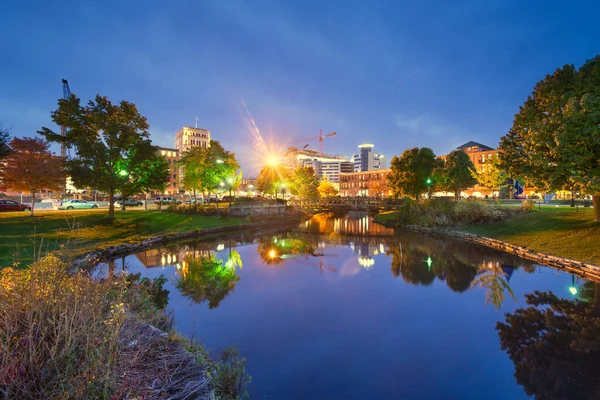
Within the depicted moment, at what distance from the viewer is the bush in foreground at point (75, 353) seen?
196 inches

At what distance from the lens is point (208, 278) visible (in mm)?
20891

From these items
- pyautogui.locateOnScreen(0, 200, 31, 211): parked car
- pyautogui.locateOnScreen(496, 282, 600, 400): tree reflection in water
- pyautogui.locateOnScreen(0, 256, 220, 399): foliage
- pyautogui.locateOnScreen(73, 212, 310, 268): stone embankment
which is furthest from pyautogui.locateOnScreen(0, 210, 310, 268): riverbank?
pyautogui.locateOnScreen(496, 282, 600, 400): tree reflection in water

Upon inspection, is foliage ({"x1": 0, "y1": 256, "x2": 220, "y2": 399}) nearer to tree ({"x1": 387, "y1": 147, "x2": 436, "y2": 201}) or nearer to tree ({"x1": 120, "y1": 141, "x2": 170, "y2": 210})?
tree ({"x1": 120, "y1": 141, "x2": 170, "y2": 210})

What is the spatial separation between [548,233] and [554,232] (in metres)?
0.47

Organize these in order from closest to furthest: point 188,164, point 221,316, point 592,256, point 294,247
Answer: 1. point 221,316
2. point 592,256
3. point 294,247
4. point 188,164

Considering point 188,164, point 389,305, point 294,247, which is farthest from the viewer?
point 188,164

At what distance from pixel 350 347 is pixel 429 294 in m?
8.61

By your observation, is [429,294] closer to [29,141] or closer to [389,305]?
[389,305]

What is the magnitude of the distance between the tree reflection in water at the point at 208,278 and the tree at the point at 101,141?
564 inches

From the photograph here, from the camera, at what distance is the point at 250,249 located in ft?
106

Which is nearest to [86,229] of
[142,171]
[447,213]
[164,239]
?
[164,239]

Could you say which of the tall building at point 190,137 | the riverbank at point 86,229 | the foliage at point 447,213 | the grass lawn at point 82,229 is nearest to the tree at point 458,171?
the foliage at point 447,213

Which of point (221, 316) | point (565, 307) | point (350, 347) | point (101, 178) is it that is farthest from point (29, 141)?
point (565, 307)

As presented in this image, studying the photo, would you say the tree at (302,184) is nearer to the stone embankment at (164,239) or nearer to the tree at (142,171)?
the stone embankment at (164,239)
